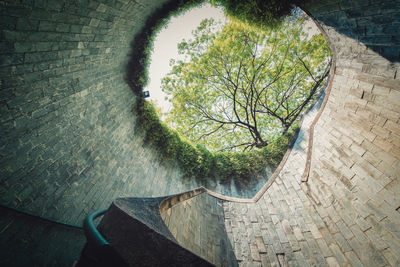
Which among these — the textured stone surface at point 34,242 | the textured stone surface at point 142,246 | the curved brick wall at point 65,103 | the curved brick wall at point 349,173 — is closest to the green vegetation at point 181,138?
the curved brick wall at point 65,103

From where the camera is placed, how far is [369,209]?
2.68 m

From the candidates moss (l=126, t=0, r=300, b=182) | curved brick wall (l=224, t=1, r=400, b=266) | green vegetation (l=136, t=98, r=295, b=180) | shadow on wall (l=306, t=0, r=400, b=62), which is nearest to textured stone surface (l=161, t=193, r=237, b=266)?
curved brick wall (l=224, t=1, r=400, b=266)

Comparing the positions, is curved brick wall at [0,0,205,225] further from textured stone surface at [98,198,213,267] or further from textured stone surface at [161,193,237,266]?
textured stone surface at [98,198,213,267]

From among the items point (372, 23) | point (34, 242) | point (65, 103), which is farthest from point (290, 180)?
point (65, 103)

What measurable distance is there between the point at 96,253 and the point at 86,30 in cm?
397

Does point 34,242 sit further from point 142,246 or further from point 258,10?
point 258,10

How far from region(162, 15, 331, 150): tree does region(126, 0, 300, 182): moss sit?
3.09 m

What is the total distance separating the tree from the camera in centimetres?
905

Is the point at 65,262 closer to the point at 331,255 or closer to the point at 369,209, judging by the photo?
the point at 331,255

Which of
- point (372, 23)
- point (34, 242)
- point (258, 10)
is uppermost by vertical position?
point (258, 10)

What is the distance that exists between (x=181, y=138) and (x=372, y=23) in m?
7.00

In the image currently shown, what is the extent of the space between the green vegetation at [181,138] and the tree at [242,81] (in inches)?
122

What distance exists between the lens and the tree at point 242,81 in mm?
9047

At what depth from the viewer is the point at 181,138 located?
7.85 meters
